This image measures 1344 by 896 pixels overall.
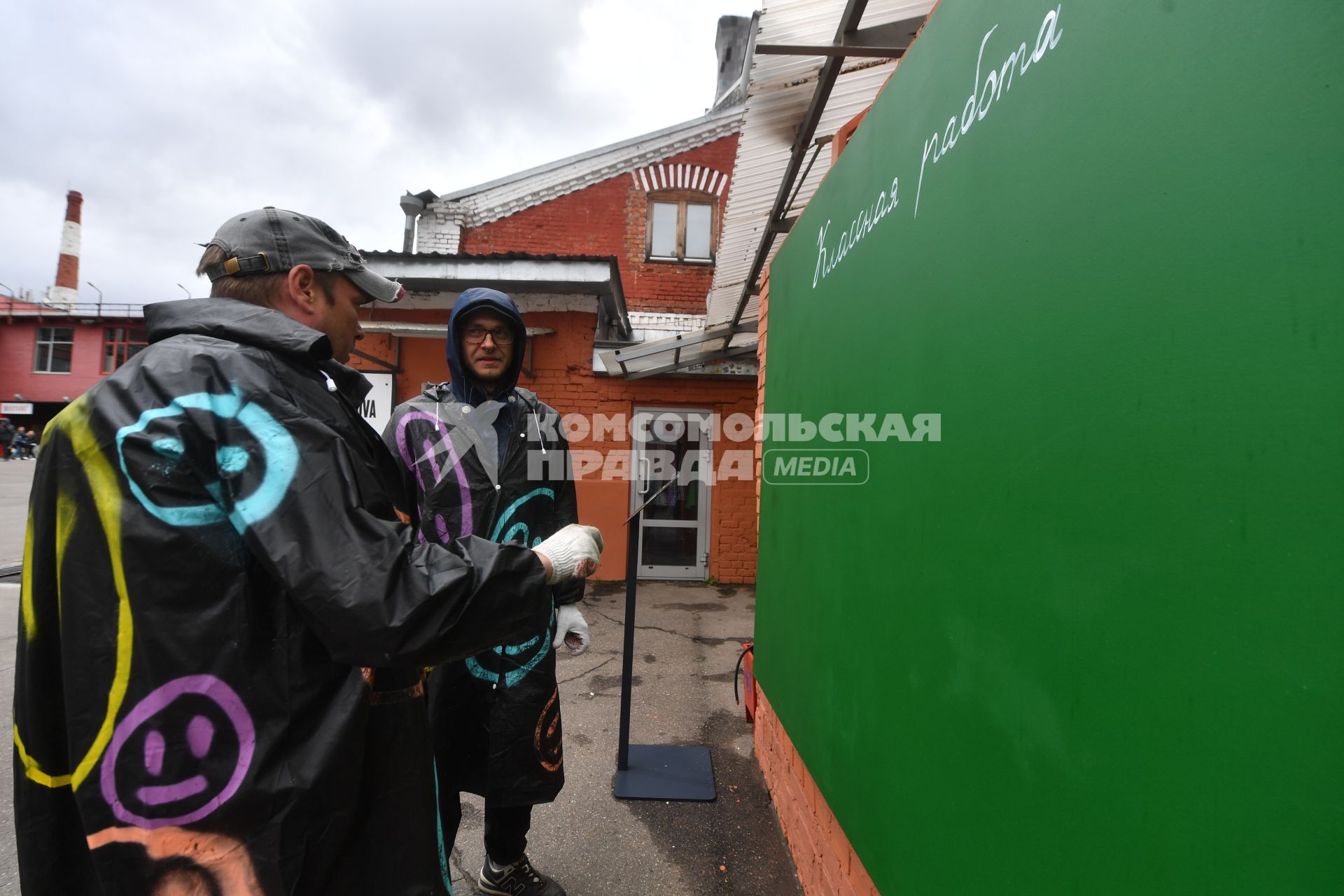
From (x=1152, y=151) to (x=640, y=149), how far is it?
34.5ft

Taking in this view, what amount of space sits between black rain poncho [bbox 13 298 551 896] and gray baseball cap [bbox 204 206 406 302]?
0.25 metres

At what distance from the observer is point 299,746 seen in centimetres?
115

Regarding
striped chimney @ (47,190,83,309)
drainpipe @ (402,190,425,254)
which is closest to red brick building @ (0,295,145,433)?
striped chimney @ (47,190,83,309)

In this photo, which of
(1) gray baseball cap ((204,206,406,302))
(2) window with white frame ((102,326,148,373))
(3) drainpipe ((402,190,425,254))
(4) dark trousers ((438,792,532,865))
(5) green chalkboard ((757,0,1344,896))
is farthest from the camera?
(2) window with white frame ((102,326,148,373))

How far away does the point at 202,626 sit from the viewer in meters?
1.09

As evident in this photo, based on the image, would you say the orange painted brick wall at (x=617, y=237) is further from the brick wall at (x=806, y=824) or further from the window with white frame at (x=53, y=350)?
the window with white frame at (x=53, y=350)

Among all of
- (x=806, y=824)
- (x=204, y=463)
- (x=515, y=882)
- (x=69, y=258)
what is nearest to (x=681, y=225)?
(x=806, y=824)

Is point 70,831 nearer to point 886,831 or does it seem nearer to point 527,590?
point 527,590

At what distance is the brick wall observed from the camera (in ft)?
6.26

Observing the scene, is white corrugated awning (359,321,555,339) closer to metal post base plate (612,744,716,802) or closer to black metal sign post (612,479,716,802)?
black metal sign post (612,479,716,802)

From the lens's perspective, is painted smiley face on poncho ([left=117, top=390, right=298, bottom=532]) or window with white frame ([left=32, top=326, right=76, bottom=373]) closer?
painted smiley face on poncho ([left=117, top=390, right=298, bottom=532])

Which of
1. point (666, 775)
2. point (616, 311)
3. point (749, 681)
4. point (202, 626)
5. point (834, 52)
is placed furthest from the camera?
point (616, 311)

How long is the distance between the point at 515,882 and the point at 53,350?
3262cm

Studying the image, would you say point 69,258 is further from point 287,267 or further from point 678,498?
point 287,267
